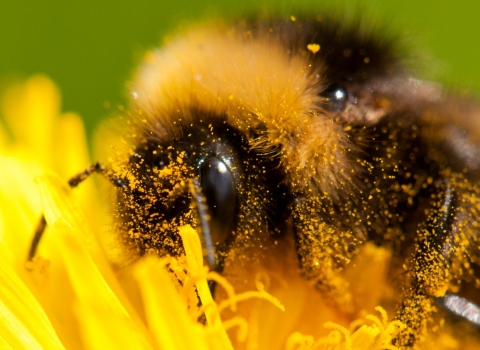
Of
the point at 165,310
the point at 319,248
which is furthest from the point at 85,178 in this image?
the point at 319,248

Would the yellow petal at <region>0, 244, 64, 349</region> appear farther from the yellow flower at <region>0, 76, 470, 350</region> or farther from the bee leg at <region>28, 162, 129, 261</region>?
the bee leg at <region>28, 162, 129, 261</region>

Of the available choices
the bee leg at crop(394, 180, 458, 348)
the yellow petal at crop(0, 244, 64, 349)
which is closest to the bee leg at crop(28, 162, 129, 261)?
the yellow petal at crop(0, 244, 64, 349)

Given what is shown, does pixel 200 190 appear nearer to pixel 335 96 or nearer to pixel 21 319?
pixel 335 96

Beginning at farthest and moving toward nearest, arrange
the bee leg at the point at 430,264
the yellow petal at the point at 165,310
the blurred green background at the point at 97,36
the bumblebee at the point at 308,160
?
the blurred green background at the point at 97,36 → the bee leg at the point at 430,264 → the bumblebee at the point at 308,160 → the yellow petal at the point at 165,310

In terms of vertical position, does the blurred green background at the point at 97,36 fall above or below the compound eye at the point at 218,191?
above

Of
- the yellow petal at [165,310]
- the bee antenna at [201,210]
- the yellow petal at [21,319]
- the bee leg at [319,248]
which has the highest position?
the bee leg at [319,248]

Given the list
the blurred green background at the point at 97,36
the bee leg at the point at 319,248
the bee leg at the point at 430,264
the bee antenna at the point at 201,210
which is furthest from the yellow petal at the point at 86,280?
the blurred green background at the point at 97,36

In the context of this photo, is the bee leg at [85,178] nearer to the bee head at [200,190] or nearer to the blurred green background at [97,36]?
the bee head at [200,190]
